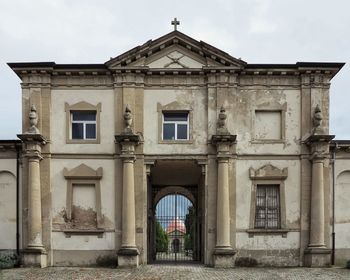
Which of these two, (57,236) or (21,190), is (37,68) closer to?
(21,190)

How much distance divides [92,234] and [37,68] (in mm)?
8033

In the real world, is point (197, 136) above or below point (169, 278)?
above

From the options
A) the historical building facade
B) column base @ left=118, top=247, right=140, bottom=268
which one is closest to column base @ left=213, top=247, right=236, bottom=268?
the historical building facade

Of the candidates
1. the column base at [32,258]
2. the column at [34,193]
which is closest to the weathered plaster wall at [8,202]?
the column at [34,193]

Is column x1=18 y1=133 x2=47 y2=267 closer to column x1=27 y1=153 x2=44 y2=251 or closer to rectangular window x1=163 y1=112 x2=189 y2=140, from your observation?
column x1=27 y1=153 x2=44 y2=251

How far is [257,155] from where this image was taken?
88.9 feet

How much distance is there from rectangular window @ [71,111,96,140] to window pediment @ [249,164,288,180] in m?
7.61

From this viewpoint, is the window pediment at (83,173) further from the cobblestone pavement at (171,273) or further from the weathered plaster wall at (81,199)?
the cobblestone pavement at (171,273)

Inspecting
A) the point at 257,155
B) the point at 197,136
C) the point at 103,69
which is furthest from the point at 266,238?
the point at 103,69

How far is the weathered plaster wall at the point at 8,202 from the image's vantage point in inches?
1066

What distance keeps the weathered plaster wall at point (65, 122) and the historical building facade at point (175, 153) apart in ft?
0.15

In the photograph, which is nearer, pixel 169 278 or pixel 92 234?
pixel 169 278

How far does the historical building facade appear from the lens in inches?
1042

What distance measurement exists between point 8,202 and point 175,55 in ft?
34.1
